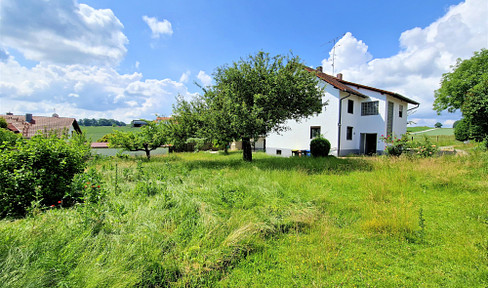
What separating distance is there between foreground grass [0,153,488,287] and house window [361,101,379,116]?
15.2m

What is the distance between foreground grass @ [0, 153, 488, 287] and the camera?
95.0 inches

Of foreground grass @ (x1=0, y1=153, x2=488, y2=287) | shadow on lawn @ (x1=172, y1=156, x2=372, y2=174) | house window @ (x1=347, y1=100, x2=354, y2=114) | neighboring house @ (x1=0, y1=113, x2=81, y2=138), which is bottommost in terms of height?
foreground grass @ (x1=0, y1=153, x2=488, y2=287)

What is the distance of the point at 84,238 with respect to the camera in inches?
108

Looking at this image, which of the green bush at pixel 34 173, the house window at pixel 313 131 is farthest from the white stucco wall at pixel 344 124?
the green bush at pixel 34 173

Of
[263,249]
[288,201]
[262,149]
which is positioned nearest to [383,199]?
[288,201]

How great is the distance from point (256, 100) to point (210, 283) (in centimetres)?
869

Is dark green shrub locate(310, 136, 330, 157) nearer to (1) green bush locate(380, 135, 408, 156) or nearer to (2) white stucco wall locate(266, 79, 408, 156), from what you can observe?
(2) white stucco wall locate(266, 79, 408, 156)

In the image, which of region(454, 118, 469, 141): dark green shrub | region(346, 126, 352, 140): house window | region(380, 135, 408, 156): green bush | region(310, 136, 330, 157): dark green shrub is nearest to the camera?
region(380, 135, 408, 156): green bush

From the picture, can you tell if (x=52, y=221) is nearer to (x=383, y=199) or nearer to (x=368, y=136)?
(x=383, y=199)

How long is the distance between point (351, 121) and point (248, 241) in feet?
60.6

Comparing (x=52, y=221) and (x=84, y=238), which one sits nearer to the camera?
(x=84, y=238)

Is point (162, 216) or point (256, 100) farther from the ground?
point (256, 100)

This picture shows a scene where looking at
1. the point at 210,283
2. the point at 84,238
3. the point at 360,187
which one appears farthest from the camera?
the point at 360,187

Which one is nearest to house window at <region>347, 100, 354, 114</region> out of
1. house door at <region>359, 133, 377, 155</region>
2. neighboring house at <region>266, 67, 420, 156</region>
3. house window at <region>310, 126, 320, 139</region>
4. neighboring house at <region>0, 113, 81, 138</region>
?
neighboring house at <region>266, 67, 420, 156</region>
